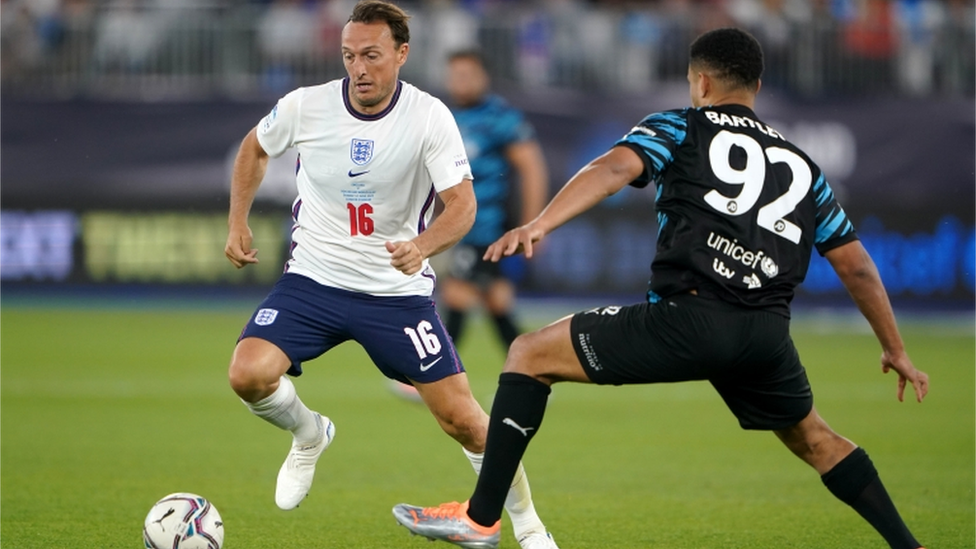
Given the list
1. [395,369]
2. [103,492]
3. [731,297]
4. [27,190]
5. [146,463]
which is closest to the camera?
[731,297]

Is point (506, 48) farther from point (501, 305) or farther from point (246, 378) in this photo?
point (246, 378)

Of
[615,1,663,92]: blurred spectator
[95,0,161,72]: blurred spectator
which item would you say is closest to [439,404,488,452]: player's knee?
[615,1,663,92]: blurred spectator

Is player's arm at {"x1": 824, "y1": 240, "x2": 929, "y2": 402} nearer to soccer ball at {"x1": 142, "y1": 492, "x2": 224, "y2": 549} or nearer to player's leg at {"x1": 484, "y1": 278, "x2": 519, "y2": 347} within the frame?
soccer ball at {"x1": 142, "y1": 492, "x2": 224, "y2": 549}

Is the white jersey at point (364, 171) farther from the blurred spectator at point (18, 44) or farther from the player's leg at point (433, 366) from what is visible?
the blurred spectator at point (18, 44)

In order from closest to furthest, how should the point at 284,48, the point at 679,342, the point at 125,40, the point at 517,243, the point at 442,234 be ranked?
the point at 517,243 < the point at 679,342 < the point at 442,234 < the point at 125,40 < the point at 284,48

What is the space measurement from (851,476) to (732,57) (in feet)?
5.76

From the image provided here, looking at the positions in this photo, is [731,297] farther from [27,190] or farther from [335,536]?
[27,190]

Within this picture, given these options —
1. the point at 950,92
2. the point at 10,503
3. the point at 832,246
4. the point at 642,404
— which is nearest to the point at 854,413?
the point at 642,404

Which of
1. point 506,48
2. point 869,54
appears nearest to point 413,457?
point 506,48

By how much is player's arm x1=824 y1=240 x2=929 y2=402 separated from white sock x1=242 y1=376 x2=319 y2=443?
245cm

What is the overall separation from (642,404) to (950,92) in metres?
8.66

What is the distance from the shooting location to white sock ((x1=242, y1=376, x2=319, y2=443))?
5.73 meters

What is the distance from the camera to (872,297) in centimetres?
→ 508

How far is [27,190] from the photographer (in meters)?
16.2
